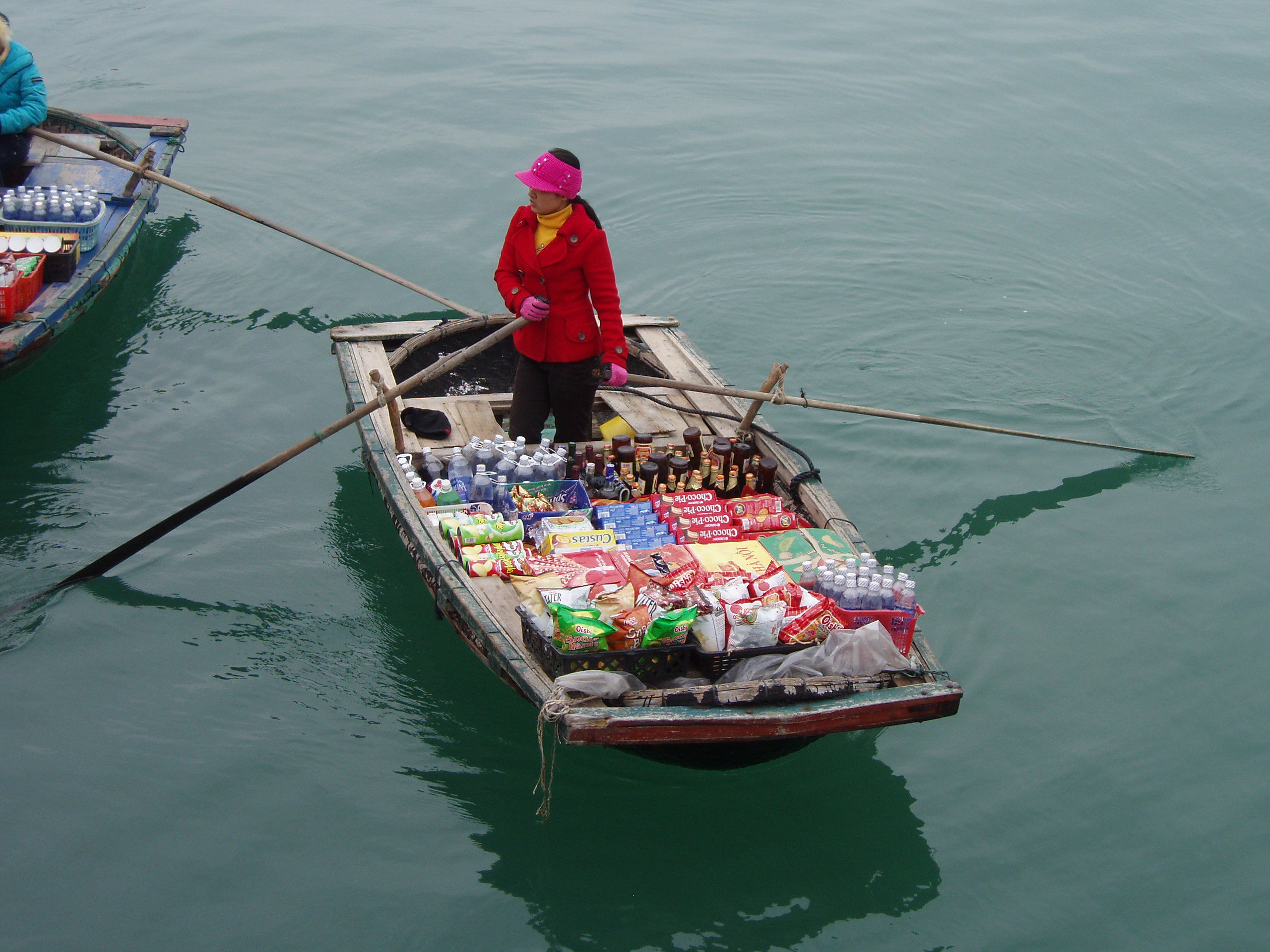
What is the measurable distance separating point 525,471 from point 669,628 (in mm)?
1638

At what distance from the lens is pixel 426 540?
538 cm

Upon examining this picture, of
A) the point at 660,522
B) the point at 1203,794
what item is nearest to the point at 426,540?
the point at 660,522

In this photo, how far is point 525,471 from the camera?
590 centimetres

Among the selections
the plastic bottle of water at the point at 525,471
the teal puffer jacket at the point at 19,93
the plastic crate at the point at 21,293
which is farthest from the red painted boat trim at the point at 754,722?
the teal puffer jacket at the point at 19,93

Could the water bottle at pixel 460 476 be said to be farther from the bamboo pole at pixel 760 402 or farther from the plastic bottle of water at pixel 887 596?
the plastic bottle of water at pixel 887 596

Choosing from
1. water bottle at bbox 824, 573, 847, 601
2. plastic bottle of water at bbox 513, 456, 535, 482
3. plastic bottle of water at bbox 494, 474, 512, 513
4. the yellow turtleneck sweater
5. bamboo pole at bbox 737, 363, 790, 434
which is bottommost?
water bottle at bbox 824, 573, 847, 601

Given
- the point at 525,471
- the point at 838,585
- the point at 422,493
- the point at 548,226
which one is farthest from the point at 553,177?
the point at 838,585

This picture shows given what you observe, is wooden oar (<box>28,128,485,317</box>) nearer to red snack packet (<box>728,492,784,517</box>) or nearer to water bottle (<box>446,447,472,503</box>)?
water bottle (<box>446,447,472,503</box>)

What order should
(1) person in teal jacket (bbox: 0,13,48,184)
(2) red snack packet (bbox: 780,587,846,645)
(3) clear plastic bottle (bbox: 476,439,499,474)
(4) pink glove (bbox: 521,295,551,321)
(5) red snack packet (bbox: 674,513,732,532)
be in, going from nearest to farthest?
(2) red snack packet (bbox: 780,587,846,645)
(5) red snack packet (bbox: 674,513,732,532)
(4) pink glove (bbox: 521,295,551,321)
(3) clear plastic bottle (bbox: 476,439,499,474)
(1) person in teal jacket (bbox: 0,13,48,184)

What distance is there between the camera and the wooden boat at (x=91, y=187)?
23.7 ft

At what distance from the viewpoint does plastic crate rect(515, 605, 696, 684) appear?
4.51 metres

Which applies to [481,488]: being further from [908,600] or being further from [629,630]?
[908,600]

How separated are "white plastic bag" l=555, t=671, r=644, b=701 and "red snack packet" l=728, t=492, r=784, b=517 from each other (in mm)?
1487

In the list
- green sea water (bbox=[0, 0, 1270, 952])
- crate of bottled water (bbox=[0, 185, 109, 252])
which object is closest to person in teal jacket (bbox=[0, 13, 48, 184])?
crate of bottled water (bbox=[0, 185, 109, 252])
